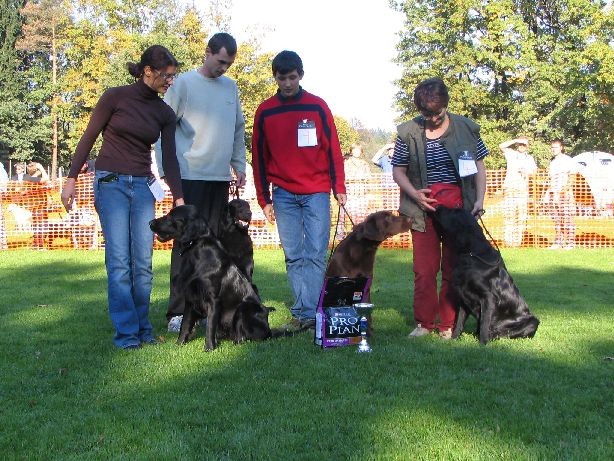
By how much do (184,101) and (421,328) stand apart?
251cm

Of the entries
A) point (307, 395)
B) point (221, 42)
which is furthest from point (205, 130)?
point (307, 395)

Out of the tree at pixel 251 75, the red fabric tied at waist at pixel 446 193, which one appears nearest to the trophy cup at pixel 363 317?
the red fabric tied at waist at pixel 446 193

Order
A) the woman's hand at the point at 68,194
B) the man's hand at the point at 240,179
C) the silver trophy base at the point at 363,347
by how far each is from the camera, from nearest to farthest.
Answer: the woman's hand at the point at 68,194 < the silver trophy base at the point at 363,347 < the man's hand at the point at 240,179

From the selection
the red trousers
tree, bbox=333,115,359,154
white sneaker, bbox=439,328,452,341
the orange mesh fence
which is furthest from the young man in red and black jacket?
tree, bbox=333,115,359,154

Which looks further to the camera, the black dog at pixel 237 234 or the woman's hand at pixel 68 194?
the black dog at pixel 237 234

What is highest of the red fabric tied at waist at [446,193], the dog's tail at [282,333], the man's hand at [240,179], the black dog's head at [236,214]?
the man's hand at [240,179]

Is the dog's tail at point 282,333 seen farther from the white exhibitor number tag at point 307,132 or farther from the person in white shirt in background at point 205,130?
the white exhibitor number tag at point 307,132

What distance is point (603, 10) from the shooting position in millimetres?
28750

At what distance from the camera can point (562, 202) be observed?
41.8 feet

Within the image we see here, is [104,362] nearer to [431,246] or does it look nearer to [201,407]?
[201,407]

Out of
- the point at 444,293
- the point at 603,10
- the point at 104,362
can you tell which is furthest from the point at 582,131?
the point at 104,362

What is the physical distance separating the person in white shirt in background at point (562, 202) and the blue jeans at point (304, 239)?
8.07 metres

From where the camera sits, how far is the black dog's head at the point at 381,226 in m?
5.20

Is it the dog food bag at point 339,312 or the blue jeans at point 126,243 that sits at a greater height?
the blue jeans at point 126,243
